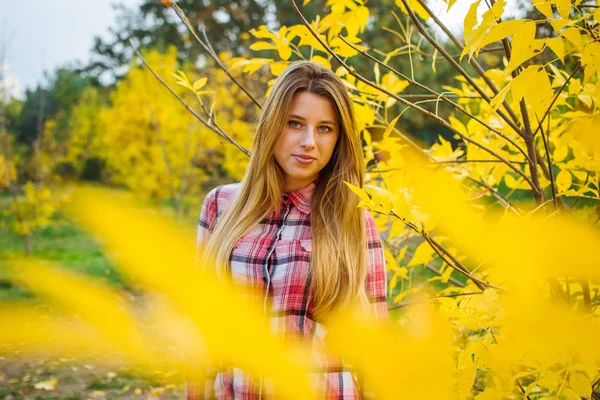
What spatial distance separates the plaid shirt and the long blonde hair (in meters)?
0.04

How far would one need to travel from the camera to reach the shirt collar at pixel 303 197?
5.16 ft

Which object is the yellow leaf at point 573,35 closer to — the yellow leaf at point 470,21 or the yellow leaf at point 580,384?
the yellow leaf at point 470,21

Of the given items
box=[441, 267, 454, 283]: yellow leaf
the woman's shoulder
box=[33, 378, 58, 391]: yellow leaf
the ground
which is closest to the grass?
the ground

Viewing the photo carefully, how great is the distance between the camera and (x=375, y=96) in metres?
1.60

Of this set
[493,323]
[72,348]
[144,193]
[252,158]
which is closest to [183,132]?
[144,193]

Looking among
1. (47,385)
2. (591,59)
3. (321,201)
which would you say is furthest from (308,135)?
(47,385)

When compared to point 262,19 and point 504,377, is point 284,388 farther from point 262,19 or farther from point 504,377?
point 262,19

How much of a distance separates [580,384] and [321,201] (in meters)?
0.80

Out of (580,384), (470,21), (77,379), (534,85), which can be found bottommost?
(77,379)

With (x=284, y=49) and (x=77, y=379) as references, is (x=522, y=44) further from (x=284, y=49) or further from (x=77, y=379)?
(x=77, y=379)

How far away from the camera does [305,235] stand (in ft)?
5.03

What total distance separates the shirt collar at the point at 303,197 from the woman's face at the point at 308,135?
0.10m

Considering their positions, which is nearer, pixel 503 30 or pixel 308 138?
pixel 503 30

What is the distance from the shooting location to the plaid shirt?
1.40 m
